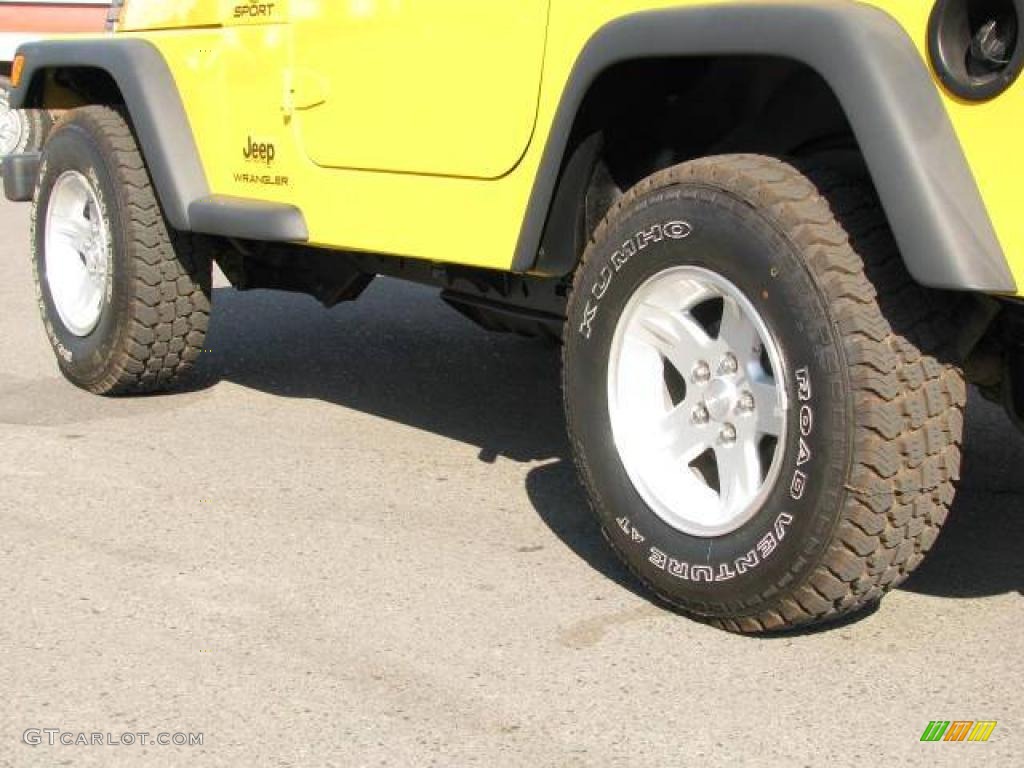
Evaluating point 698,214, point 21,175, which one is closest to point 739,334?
point 698,214

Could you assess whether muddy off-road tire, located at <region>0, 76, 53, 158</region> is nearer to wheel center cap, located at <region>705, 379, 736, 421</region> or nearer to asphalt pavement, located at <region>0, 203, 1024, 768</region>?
asphalt pavement, located at <region>0, 203, 1024, 768</region>

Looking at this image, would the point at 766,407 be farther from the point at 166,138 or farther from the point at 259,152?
the point at 166,138

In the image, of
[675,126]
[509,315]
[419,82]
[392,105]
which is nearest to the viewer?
[675,126]

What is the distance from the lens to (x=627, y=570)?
3.83 m

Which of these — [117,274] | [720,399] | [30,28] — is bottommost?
[30,28]

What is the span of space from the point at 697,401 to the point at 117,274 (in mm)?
2442

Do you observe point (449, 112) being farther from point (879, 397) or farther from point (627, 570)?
point (879, 397)

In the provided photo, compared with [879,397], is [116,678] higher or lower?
lower

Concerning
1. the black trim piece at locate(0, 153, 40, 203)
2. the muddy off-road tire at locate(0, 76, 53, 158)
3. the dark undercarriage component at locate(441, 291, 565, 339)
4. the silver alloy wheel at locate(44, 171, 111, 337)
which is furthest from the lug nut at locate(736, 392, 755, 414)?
the muddy off-road tire at locate(0, 76, 53, 158)

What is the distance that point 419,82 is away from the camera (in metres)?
4.10

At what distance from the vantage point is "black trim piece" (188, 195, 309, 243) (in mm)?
4605

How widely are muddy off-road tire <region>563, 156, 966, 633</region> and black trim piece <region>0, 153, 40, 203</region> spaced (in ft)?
9.78

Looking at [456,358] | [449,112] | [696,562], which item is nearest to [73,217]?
[456,358]

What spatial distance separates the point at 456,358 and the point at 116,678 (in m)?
3.15
